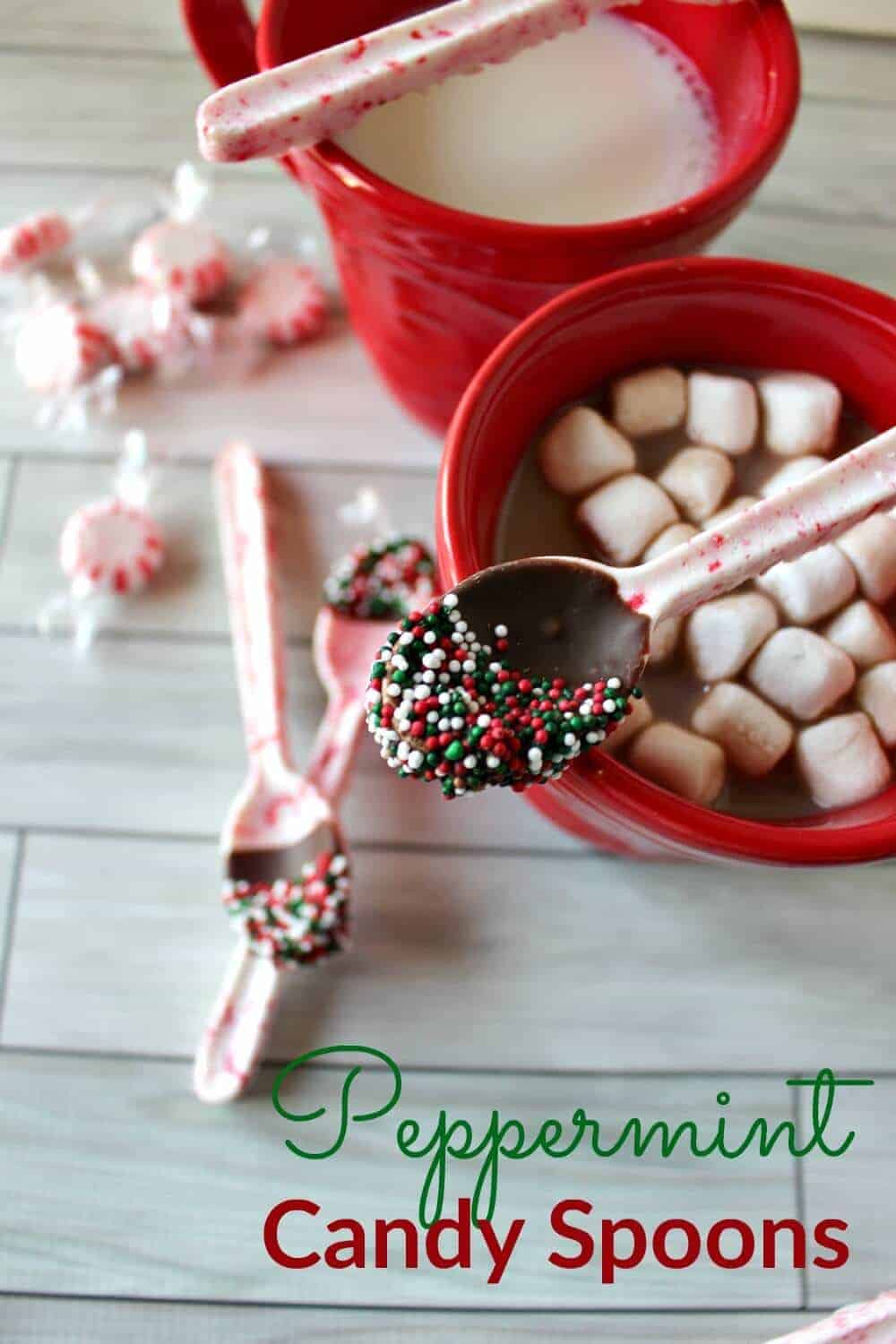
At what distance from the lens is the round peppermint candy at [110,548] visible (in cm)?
85

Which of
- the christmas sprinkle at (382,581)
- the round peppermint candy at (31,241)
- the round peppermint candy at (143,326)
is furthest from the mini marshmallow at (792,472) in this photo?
the round peppermint candy at (31,241)

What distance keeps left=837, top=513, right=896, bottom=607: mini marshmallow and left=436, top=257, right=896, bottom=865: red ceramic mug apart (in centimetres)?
7

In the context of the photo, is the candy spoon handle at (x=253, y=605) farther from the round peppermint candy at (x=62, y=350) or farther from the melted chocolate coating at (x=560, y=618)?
the melted chocolate coating at (x=560, y=618)

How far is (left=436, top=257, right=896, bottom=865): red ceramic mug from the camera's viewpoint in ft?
1.91

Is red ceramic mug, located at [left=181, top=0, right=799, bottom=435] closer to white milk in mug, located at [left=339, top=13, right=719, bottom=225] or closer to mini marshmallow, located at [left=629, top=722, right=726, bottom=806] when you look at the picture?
white milk in mug, located at [left=339, top=13, right=719, bottom=225]

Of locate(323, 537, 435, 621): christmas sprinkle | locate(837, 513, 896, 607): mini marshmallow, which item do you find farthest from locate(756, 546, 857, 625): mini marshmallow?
locate(323, 537, 435, 621): christmas sprinkle

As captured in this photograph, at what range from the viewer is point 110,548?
0.85 m

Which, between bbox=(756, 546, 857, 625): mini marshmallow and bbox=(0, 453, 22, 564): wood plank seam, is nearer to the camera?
bbox=(756, 546, 857, 625): mini marshmallow

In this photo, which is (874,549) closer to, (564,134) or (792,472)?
(792,472)

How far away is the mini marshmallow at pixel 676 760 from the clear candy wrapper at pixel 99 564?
38cm

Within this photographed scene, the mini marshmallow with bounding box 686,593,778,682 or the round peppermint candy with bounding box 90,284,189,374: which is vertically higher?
the mini marshmallow with bounding box 686,593,778,682

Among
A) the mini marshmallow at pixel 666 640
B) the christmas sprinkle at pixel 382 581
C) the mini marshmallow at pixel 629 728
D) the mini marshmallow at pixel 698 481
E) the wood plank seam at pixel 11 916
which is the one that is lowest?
the wood plank seam at pixel 11 916

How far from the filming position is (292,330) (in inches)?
36.5

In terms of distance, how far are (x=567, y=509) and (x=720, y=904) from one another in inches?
10.4
